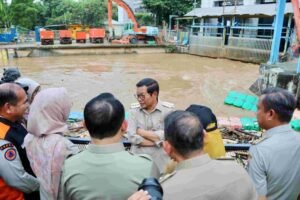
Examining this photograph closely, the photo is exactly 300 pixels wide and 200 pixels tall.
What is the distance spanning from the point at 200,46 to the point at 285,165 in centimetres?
1778

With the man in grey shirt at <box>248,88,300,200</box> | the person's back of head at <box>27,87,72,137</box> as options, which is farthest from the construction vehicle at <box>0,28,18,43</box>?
the man in grey shirt at <box>248,88,300,200</box>

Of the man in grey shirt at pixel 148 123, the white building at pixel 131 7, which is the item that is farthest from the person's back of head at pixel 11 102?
the white building at pixel 131 7

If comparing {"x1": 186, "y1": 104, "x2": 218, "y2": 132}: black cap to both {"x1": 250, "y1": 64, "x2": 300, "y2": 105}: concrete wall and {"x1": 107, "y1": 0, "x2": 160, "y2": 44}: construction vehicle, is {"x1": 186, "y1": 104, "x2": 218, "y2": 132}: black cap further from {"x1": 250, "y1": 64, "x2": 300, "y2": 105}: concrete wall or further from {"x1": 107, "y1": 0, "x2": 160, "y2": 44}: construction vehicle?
{"x1": 107, "y1": 0, "x2": 160, "y2": 44}: construction vehicle

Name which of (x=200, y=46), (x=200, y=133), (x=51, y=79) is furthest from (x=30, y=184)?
(x=200, y=46)

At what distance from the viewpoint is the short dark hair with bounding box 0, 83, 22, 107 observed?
73.6 inches

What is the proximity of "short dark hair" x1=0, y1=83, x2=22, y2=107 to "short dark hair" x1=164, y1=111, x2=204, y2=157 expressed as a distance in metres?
1.14

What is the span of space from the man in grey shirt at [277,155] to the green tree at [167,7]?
23.8 m

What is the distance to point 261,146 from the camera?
62.5 inches

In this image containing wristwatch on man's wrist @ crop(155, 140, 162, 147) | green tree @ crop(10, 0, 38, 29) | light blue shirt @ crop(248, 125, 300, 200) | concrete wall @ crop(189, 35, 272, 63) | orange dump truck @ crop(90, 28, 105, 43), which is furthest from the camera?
green tree @ crop(10, 0, 38, 29)

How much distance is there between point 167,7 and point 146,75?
45.2 ft

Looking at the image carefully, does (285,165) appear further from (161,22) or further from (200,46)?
(161,22)

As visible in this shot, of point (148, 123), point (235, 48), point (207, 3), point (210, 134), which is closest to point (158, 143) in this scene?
point (148, 123)

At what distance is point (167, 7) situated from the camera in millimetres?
24656

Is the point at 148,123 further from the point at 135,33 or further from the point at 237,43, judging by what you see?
the point at 135,33
